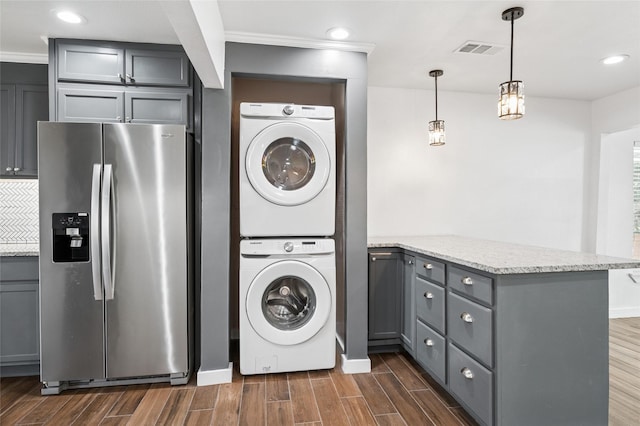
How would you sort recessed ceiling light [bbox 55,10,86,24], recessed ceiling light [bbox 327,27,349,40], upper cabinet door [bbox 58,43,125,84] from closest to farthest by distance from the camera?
recessed ceiling light [bbox 55,10,86,24]
recessed ceiling light [bbox 327,27,349,40]
upper cabinet door [bbox 58,43,125,84]

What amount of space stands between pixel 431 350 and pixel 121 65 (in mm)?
2963

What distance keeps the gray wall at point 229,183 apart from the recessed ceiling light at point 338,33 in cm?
14

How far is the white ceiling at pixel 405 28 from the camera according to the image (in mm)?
2139

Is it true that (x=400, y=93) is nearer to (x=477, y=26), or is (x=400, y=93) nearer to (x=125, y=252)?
(x=477, y=26)

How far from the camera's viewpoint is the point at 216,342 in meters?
2.52

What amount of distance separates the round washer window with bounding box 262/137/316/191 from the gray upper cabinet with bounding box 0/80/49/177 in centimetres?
185

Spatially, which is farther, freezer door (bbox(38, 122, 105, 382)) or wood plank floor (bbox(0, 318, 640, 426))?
freezer door (bbox(38, 122, 105, 382))

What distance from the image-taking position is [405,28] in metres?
2.43

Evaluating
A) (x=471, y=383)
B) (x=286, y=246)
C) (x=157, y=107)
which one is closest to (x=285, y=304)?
(x=286, y=246)

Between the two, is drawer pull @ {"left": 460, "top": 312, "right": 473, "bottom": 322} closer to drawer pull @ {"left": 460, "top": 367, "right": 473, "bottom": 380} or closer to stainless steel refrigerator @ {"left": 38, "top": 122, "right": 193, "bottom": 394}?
drawer pull @ {"left": 460, "top": 367, "right": 473, "bottom": 380}

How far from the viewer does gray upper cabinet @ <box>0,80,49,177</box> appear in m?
2.73

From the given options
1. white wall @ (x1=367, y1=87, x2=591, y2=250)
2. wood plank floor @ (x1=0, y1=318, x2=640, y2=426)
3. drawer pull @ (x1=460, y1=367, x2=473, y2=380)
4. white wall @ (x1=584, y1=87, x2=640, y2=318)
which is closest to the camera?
drawer pull @ (x1=460, y1=367, x2=473, y2=380)

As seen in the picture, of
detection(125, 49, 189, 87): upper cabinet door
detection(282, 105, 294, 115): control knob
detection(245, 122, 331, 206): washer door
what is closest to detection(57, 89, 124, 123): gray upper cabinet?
detection(125, 49, 189, 87): upper cabinet door

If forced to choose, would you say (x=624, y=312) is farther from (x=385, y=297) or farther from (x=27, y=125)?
(x=27, y=125)
